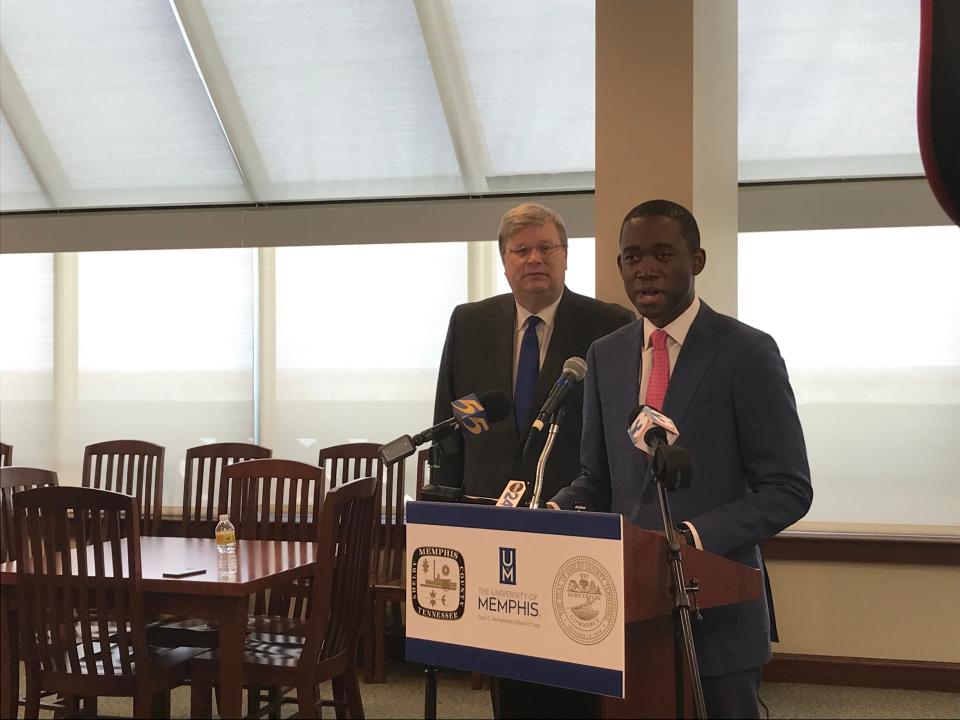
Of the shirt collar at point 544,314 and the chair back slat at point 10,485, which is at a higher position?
the shirt collar at point 544,314

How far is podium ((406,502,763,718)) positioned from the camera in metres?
1.55

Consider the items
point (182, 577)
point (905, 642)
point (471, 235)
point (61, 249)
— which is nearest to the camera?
point (182, 577)

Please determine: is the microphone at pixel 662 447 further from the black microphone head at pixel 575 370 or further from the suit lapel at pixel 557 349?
the suit lapel at pixel 557 349

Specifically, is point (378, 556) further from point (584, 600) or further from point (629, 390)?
point (584, 600)

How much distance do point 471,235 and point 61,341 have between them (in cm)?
256

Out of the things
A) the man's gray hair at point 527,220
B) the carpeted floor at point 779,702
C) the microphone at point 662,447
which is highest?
the man's gray hair at point 527,220

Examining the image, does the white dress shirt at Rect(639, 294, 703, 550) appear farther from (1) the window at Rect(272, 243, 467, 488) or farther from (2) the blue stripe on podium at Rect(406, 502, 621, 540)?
(1) the window at Rect(272, 243, 467, 488)

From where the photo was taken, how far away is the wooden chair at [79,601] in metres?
2.99

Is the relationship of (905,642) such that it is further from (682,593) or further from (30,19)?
(30,19)

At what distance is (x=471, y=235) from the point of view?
517cm

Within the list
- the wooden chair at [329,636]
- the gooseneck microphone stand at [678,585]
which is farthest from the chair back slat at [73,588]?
the gooseneck microphone stand at [678,585]

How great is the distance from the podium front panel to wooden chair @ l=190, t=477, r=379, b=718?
1.38 meters

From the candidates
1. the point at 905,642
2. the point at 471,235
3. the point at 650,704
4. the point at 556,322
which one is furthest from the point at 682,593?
the point at 471,235

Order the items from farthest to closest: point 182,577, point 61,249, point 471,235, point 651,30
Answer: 1. point 61,249
2. point 471,235
3. point 651,30
4. point 182,577
